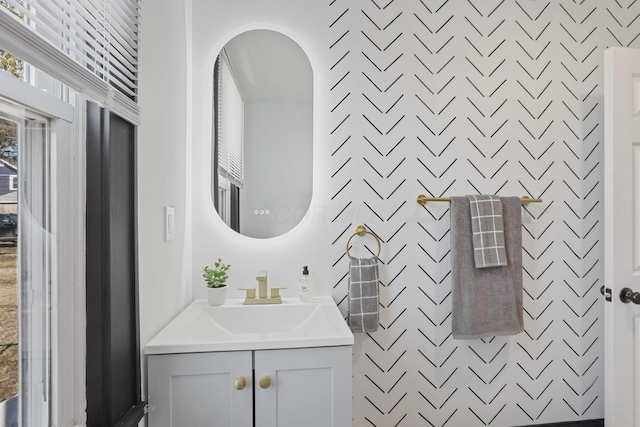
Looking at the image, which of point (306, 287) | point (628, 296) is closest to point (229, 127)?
point (306, 287)

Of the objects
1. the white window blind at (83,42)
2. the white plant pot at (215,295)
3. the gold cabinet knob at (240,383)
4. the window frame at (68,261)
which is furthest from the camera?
the white plant pot at (215,295)

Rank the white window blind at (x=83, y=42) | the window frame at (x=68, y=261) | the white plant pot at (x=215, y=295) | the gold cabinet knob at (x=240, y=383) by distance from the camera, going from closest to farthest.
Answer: the white window blind at (x=83, y=42) → the window frame at (x=68, y=261) → the gold cabinet knob at (x=240, y=383) → the white plant pot at (x=215, y=295)

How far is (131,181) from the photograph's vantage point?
0.99 m

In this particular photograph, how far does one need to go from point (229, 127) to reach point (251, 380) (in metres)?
1.07

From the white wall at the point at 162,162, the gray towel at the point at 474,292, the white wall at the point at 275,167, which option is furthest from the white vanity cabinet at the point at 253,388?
the gray towel at the point at 474,292

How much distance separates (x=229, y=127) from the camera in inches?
64.5

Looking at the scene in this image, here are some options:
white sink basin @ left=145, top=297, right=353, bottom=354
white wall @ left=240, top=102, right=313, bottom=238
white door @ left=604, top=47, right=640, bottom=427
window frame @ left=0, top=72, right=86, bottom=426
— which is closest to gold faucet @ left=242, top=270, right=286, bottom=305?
white sink basin @ left=145, top=297, right=353, bottom=354

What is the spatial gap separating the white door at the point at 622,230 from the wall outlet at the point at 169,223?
6.17ft

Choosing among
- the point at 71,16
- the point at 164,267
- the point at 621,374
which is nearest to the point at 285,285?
the point at 164,267

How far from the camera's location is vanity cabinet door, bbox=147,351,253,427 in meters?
1.06

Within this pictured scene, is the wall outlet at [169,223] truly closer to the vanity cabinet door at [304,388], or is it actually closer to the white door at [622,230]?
the vanity cabinet door at [304,388]

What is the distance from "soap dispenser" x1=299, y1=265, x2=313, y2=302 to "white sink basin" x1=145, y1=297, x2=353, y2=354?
0.11ft

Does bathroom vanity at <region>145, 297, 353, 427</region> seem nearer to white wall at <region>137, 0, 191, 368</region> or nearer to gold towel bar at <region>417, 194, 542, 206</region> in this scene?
white wall at <region>137, 0, 191, 368</region>

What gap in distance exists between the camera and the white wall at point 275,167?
1642mm
